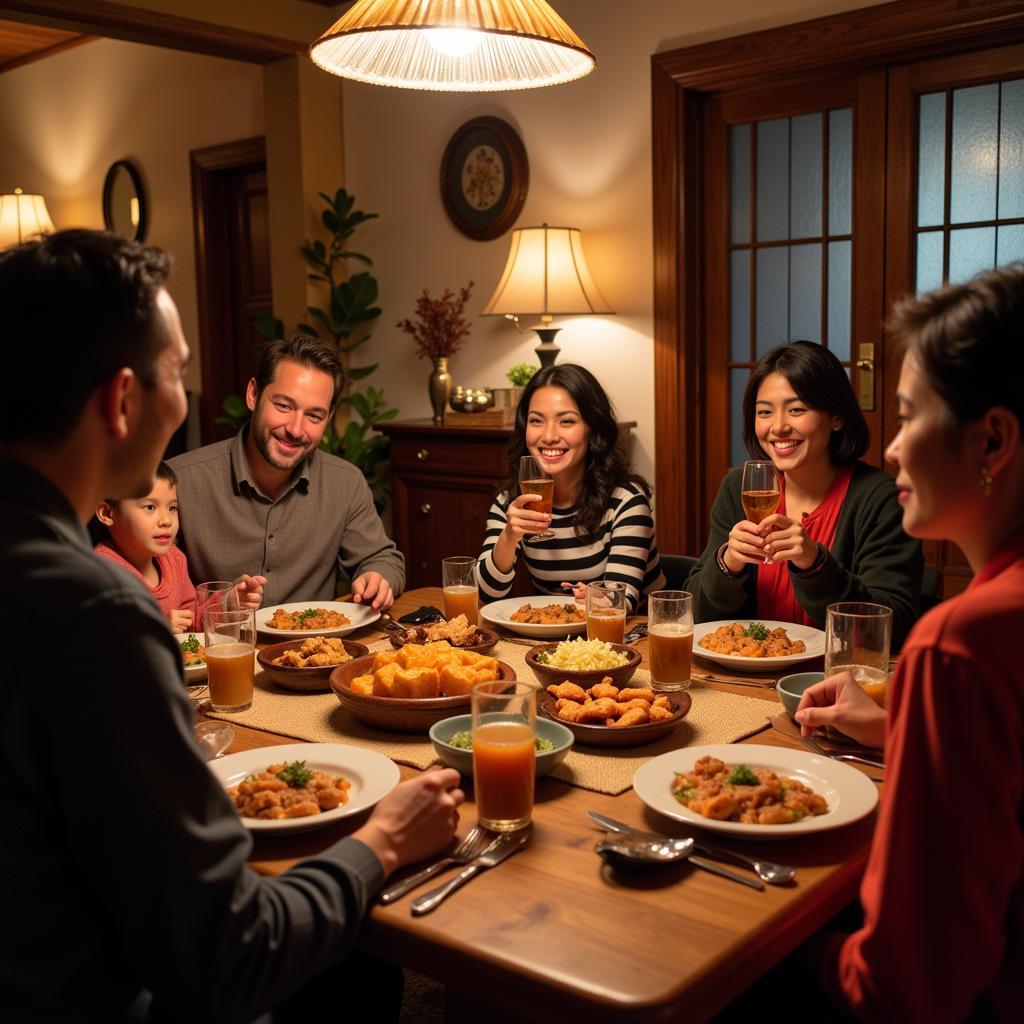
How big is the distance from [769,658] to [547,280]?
8.70ft

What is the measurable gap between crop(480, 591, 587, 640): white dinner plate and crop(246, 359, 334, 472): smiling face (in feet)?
2.45

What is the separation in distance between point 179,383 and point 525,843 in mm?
692

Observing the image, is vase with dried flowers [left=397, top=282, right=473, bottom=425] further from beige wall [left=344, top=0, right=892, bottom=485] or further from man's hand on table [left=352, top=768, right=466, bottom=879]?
man's hand on table [left=352, top=768, right=466, bottom=879]

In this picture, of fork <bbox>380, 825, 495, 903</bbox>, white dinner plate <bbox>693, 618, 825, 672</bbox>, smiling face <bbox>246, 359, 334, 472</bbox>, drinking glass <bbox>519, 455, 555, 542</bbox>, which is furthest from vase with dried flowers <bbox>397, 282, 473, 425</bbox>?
fork <bbox>380, 825, 495, 903</bbox>

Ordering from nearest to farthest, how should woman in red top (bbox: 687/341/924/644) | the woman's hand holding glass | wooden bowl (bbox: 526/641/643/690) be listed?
the woman's hand holding glass, wooden bowl (bbox: 526/641/643/690), woman in red top (bbox: 687/341/924/644)

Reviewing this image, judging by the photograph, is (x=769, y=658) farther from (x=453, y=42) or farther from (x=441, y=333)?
(x=441, y=333)

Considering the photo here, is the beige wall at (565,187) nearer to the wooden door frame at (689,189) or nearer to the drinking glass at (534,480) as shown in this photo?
the wooden door frame at (689,189)

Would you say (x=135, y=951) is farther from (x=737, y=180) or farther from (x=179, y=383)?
(x=737, y=180)

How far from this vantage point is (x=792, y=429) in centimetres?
259

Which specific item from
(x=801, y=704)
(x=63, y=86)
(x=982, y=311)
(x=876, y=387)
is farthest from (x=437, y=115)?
(x=982, y=311)

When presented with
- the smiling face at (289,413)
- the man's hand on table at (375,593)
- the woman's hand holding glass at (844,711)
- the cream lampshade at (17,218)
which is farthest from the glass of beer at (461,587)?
the cream lampshade at (17,218)

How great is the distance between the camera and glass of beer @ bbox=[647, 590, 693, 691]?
1.96 m

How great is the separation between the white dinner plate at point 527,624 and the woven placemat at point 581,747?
0.24 meters

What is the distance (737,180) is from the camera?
435cm
